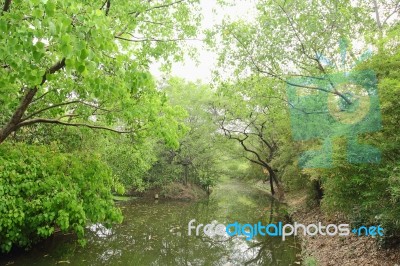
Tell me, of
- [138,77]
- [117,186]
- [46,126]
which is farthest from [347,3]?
[46,126]

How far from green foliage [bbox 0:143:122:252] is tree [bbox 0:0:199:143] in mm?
898

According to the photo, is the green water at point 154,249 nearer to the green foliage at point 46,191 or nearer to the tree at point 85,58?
the green foliage at point 46,191

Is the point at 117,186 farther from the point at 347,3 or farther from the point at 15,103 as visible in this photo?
the point at 347,3

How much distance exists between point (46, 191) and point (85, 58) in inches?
223

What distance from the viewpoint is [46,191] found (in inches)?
277

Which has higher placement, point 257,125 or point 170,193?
point 257,125

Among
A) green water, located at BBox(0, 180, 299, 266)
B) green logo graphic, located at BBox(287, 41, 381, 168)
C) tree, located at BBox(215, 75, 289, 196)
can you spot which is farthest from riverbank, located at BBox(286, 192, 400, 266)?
tree, located at BBox(215, 75, 289, 196)

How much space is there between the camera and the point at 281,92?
11.6 m

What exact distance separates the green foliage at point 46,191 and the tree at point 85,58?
0.90m

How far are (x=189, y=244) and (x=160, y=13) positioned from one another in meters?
7.61

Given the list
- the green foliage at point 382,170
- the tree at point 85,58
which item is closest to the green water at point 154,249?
the green foliage at point 382,170

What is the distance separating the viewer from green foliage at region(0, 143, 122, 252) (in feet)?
21.1

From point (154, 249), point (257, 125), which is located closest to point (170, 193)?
point (257, 125)

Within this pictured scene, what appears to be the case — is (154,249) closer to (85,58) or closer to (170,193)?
(85,58)
